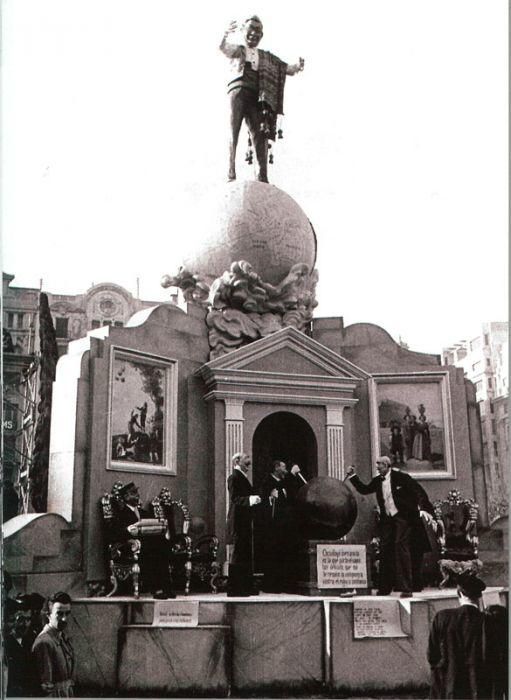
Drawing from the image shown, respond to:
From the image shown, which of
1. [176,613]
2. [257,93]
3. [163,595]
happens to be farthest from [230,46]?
[176,613]

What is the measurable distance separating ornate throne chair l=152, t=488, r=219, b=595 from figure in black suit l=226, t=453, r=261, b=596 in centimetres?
57

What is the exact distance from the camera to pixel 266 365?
1141 cm

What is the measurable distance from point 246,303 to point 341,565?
14.3 feet

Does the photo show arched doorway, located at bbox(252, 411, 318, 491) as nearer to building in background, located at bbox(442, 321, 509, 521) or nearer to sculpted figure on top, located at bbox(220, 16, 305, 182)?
building in background, located at bbox(442, 321, 509, 521)

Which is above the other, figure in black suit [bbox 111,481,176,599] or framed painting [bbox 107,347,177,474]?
framed painting [bbox 107,347,177,474]

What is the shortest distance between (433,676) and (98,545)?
164 inches

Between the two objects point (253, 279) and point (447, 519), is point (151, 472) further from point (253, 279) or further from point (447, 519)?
point (447, 519)

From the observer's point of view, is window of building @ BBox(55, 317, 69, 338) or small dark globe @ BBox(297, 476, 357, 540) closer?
small dark globe @ BBox(297, 476, 357, 540)

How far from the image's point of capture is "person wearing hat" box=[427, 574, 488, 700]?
789 centimetres

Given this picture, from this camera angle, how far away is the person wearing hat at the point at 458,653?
7.89 m

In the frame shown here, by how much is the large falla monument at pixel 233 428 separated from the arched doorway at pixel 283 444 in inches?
1.0

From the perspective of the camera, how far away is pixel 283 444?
38.6ft

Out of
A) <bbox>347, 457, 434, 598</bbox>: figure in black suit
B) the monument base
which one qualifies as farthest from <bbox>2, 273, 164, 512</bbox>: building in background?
<bbox>347, 457, 434, 598</bbox>: figure in black suit

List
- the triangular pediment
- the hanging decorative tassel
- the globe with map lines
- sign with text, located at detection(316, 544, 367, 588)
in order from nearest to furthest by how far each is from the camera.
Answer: sign with text, located at detection(316, 544, 367, 588), the triangular pediment, the globe with map lines, the hanging decorative tassel
